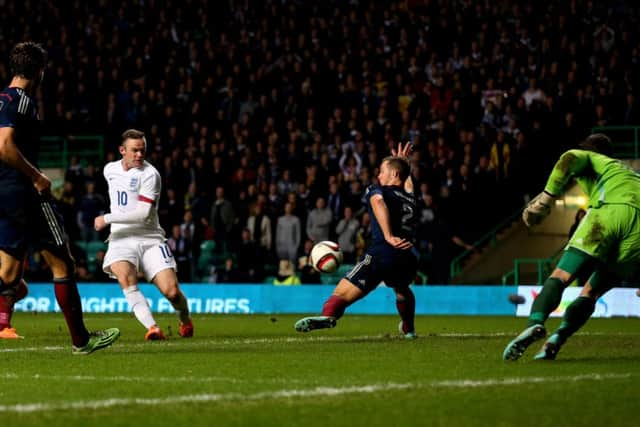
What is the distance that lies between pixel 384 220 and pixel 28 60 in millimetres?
4209

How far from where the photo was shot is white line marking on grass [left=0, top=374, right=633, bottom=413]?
694cm

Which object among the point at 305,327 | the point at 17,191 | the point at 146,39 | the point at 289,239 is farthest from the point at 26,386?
the point at 146,39

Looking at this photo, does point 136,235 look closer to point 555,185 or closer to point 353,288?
point 353,288

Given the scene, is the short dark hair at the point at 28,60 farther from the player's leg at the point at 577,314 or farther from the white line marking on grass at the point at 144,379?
the player's leg at the point at 577,314

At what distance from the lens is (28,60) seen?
10133 millimetres

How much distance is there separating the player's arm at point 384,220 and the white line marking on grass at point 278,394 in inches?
163

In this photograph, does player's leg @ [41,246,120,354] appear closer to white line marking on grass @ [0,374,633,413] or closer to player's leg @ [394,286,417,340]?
white line marking on grass @ [0,374,633,413]

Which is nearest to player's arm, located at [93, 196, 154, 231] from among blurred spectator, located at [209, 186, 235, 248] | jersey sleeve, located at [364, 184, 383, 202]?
jersey sleeve, located at [364, 184, 383, 202]

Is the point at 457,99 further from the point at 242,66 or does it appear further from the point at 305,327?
the point at 305,327

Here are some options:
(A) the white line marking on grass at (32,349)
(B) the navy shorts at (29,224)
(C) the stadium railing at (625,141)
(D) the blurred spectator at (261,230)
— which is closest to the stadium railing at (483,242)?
(C) the stadium railing at (625,141)

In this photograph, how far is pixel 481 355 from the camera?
35.1 ft

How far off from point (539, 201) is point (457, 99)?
56.2 ft

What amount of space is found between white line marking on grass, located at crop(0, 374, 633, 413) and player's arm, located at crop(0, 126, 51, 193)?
3.05 meters

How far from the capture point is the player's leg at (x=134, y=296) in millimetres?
13180
